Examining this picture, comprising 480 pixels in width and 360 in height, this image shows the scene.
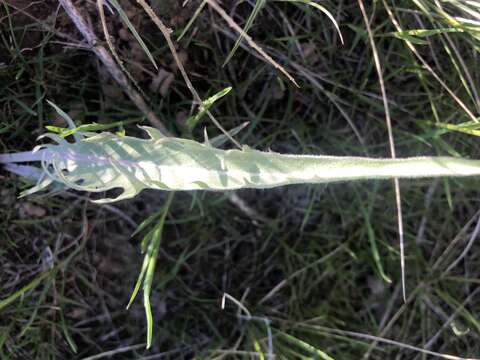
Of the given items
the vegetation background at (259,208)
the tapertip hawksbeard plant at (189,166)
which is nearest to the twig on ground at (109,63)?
the vegetation background at (259,208)

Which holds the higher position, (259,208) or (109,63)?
(109,63)

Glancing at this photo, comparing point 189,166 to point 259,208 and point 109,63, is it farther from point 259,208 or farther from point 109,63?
point 259,208

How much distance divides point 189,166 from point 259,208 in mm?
411

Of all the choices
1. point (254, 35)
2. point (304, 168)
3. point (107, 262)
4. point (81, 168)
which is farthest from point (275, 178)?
point (107, 262)

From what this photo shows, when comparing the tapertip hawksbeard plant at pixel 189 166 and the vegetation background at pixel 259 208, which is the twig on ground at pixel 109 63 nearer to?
the vegetation background at pixel 259 208

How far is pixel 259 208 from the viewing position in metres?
1.10

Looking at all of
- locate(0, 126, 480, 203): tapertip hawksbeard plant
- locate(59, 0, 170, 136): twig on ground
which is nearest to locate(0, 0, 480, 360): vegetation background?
locate(59, 0, 170, 136): twig on ground

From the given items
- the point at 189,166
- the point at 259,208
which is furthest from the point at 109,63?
the point at 259,208

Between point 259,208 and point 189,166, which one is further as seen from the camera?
point 259,208

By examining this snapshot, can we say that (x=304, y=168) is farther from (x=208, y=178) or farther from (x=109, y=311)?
(x=109, y=311)

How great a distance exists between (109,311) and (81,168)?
0.39 metres

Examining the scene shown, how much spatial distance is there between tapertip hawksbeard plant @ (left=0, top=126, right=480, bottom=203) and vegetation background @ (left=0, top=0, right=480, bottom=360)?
14cm

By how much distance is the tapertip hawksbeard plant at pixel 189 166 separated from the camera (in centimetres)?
61

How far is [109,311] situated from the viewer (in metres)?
1.07
